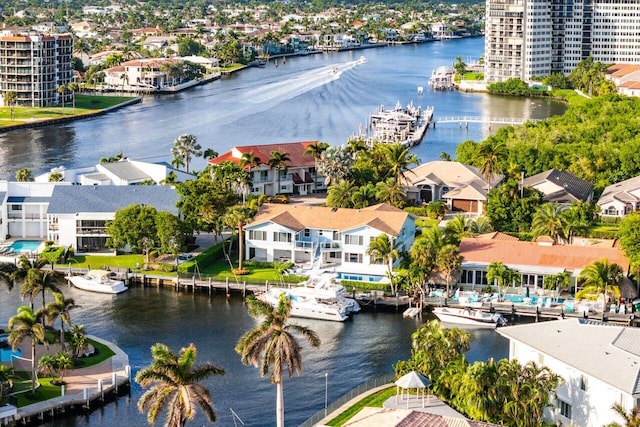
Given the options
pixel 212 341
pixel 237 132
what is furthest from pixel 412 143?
pixel 212 341

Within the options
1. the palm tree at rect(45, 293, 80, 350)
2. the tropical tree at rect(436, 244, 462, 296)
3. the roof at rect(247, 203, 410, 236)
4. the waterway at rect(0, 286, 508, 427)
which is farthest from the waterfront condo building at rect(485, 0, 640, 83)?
the palm tree at rect(45, 293, 80, 350)

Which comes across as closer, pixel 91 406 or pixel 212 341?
pixel 91 406

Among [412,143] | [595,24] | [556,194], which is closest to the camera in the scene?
[556,194]

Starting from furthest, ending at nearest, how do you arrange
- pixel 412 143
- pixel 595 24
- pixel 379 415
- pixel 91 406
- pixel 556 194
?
pixel 595 24, pixel 412 143, pixel 556 194, pixel 91 406, pixel 379 415

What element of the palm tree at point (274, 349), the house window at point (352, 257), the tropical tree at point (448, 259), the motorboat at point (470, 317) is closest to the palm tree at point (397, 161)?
the house window at point (352, 257)

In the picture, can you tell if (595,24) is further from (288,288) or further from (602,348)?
(602,348)

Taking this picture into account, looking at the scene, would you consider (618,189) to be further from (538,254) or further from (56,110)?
(56,110)

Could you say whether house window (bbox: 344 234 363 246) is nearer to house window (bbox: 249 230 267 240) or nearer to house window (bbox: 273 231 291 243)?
house window (bbox: 273 231 291 243)
